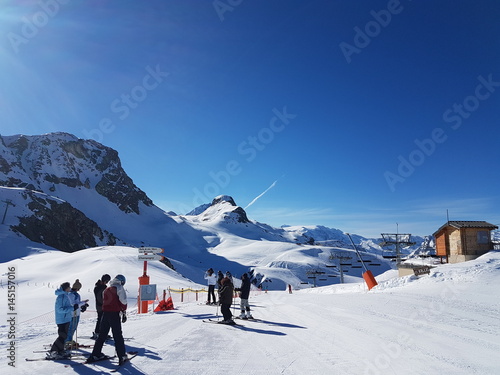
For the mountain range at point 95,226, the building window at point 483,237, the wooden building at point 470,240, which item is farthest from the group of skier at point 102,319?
the mountain range at point 95,226

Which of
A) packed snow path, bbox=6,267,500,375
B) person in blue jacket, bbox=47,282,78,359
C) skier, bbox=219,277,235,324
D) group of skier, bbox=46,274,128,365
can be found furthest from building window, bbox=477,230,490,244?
person in blue jacket, bbox=47,282,78,359

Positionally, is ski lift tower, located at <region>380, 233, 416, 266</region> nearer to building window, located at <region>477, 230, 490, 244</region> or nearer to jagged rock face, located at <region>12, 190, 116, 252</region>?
building window, located at <region>477, 230, 490, 244</region>

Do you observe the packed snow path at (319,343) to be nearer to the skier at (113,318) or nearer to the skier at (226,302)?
the skier at (113,318)

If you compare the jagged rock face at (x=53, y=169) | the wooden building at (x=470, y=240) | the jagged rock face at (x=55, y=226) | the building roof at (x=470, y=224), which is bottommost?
the wooden building at (x=470, y=240)

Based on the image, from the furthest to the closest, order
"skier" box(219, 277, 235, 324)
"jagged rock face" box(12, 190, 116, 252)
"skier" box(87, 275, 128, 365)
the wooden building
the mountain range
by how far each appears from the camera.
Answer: the mountain range < "jagged rock face" box(12, 190, 116, 252) < the wooden building < "skier" box(219, 277, 235, 324) < "skier" box(87, 275, 128, 365)

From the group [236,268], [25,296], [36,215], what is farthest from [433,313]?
[236,268]

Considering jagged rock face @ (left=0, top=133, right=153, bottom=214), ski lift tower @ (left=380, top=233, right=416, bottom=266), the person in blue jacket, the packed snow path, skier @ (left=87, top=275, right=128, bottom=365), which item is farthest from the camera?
jagged rock face @ (left=0, top=133, right=153, bottom=214)

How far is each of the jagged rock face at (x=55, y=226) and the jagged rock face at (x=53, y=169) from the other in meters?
57.8

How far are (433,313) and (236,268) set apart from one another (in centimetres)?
10644

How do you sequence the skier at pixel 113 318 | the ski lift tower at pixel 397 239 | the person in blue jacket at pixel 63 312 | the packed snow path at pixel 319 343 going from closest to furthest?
the packed snow path at pixel 319 343, the skier at pixel 113 318, the person in blue jacket at pixel 63 312, the ski lift tower at pixel 397 239

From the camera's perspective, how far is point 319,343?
855cm

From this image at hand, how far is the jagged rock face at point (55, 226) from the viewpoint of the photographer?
260 ft

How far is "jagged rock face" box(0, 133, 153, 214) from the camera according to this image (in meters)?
151

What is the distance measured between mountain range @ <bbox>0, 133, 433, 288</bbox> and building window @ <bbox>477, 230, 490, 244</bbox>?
98.2ft
